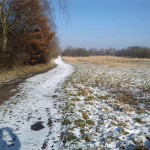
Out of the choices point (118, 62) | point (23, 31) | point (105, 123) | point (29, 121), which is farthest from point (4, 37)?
point (118, 62)

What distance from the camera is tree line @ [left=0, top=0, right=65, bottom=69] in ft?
68.7

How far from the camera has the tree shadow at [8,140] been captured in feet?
20.1

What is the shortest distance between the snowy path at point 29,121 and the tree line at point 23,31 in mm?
9387

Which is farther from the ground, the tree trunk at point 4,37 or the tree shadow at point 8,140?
→ the tree trunk at point 4,37

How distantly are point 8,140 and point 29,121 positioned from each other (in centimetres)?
159

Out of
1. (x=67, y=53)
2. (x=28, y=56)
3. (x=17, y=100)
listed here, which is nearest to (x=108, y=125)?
(x=17, y=100)

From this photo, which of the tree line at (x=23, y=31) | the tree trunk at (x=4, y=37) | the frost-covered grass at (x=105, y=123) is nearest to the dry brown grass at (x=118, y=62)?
the tree line at (x=23, y=31)

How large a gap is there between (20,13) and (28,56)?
15.3 feet

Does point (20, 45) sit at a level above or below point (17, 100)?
above

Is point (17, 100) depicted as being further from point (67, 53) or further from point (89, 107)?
point (67, 53)

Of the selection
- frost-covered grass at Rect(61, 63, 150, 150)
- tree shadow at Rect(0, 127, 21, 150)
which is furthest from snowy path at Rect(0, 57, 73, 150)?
frost-covered grass at Rect(61, 63, 150, 150)

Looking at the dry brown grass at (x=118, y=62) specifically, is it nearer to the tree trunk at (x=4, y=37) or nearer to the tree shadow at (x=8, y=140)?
the tree trunk at (x=4, y=37)

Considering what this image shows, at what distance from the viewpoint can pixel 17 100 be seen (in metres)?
11.1

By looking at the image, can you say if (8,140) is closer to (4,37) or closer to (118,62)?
(4,37)
